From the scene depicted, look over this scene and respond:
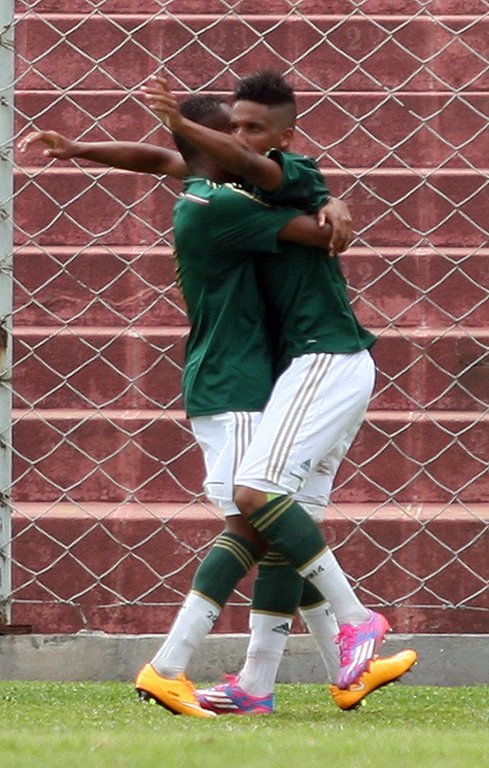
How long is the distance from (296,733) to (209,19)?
12.8 feet

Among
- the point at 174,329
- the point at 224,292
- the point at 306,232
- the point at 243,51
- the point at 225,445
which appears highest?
the point at 243,51

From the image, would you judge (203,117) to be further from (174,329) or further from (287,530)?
(174,329)

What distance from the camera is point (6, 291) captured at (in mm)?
5164

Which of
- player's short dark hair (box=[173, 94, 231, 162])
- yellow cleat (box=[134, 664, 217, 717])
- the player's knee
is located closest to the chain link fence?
player's short dark hair (box=[173, 94, 231, 162])

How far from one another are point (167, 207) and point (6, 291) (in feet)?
Answer: 4.00

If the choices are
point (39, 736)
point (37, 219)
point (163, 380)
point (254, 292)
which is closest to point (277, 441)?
point (254, 292)

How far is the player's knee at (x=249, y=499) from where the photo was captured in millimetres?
4145

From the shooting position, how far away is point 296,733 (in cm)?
369

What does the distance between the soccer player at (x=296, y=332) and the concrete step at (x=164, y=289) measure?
64.0 inches

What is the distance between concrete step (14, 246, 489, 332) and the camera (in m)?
6.00

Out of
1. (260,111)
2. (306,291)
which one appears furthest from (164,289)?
(306,291)

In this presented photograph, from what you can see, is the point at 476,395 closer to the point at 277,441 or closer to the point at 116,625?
the point at 116,625

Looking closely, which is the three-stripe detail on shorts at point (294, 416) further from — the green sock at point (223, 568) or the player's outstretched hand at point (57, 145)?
the player's outstretched hand at point (57, 145)

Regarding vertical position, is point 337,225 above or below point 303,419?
above
